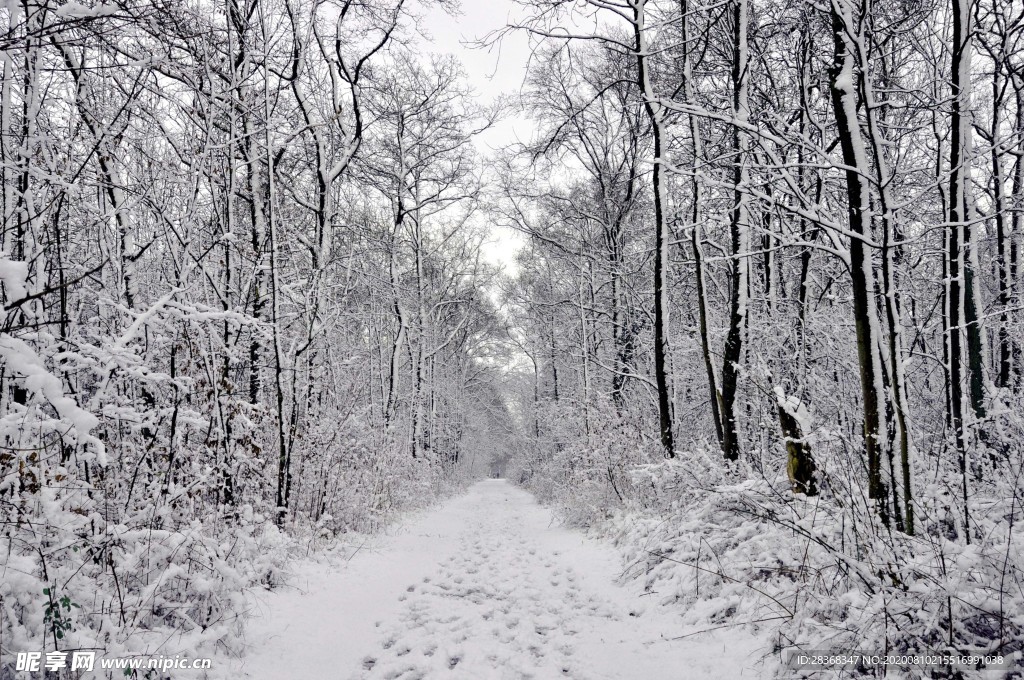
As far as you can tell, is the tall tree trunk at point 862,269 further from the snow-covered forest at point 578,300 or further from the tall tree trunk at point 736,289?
the tall tree trunk at point 736,289

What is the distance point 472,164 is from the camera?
15703mm

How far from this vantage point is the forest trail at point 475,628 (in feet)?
11.3

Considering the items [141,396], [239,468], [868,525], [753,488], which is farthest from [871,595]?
[141,396]

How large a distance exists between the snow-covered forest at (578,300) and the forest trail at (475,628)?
8.7 inches

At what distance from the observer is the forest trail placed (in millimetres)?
3441

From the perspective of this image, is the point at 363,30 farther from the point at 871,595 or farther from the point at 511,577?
the point at 871,595

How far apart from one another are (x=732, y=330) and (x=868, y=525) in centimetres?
418

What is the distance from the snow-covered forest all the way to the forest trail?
0.22m

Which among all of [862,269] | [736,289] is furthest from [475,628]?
[736,289]

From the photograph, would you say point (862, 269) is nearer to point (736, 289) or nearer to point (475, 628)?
point (736, 289)

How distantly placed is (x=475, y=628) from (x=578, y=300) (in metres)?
12.7

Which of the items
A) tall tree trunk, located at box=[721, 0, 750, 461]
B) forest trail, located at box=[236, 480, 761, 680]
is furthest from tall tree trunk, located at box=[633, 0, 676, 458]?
forest trail, located at box=[236, 480, 761, 680]

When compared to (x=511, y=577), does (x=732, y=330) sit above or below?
above

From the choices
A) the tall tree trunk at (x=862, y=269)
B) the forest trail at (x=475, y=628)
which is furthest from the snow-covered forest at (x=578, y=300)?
the forest trail at (x=475, y=628)
